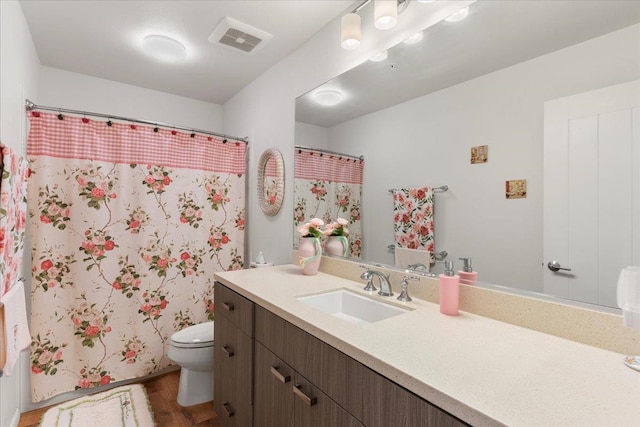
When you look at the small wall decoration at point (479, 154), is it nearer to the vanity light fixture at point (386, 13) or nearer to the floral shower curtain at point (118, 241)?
the vanity light fixture at point (386, 13)

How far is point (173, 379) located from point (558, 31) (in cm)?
290

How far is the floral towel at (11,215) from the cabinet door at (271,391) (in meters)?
1.06

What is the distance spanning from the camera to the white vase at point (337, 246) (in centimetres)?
177

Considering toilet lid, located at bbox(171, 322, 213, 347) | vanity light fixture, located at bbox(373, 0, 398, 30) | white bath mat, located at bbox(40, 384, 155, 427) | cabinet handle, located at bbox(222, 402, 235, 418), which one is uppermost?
vanity light fixture, located at bbox(373, 0, 398, 30)

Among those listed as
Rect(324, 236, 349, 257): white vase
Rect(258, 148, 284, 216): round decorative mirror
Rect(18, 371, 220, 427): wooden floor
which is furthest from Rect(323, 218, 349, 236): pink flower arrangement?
Rect(18, 371, 220, 427): wooden floor

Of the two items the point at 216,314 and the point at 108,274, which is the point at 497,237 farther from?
the point at 108,274

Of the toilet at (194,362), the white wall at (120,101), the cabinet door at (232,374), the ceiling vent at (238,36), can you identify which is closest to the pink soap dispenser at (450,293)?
the cabinet door at (232,374)

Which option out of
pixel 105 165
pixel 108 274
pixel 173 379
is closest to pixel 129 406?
pixel 173 379

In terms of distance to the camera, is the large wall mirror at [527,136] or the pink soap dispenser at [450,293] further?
the pink soap dispenser at [450,293]

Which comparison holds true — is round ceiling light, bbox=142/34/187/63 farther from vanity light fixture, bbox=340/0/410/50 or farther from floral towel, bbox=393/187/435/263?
floral towel, bbox=393/187/435/263

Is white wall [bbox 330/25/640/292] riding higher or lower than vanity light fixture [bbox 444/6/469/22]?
lower

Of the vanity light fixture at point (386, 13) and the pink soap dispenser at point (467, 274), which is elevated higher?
the vanity light fixture at point (386, 13)

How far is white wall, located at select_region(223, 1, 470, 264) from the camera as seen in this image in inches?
55.4

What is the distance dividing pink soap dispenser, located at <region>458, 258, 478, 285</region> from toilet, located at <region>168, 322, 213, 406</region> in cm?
155
